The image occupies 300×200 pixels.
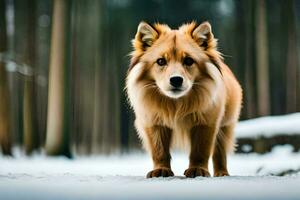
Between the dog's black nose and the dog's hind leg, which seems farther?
the dog's hind leg

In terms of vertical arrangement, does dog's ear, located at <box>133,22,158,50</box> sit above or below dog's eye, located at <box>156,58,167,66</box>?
above

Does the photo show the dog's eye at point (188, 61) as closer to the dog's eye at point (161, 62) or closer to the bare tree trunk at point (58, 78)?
the dog's eye at point (161, 62)

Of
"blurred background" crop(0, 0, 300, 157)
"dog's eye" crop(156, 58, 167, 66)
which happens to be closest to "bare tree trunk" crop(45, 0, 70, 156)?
"blurred background" crop(0, 0, 300, 157)

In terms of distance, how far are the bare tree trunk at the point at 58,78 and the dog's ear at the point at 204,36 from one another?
198 centimetres

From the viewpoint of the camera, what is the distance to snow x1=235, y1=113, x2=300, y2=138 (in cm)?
376

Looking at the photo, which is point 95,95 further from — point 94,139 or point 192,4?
point 192,4

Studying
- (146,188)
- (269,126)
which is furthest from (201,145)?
(269,126)

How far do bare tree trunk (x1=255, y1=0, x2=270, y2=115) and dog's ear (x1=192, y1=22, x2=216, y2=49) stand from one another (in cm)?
229

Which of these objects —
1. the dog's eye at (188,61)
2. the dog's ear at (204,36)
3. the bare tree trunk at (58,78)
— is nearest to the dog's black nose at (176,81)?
the dog's eye at (188,61)

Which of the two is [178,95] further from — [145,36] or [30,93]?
[30,93]

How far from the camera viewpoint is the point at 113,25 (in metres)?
5.16

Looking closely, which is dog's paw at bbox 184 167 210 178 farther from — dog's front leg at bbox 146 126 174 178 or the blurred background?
the blurred background

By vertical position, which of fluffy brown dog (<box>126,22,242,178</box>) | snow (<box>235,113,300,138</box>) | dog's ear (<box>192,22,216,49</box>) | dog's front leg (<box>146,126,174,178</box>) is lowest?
snow (<box>235,113,300,138</box>)

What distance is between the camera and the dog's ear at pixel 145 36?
2.40 m
